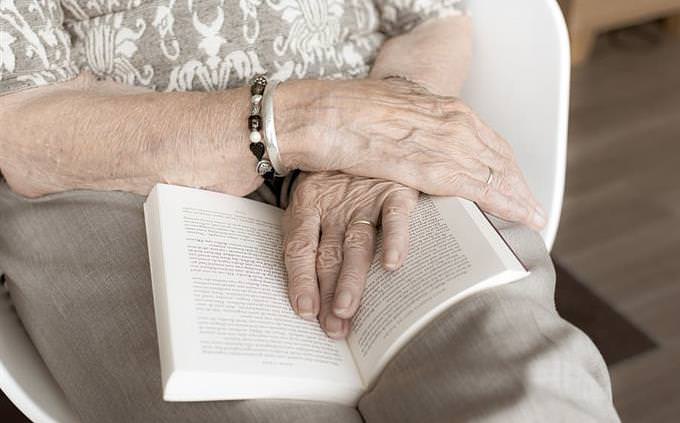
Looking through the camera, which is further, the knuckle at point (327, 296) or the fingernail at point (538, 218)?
the fingernail at point (538, 218)

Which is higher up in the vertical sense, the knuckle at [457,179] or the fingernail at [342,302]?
the knuckle at [457,179]

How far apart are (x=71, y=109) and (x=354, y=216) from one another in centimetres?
35

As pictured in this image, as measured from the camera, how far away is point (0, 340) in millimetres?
906

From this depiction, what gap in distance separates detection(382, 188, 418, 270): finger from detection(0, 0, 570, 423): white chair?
9.5 inches

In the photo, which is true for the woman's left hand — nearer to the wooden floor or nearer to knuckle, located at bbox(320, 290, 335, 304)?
knuckle, located at bbox(320, 290, 335, 304)

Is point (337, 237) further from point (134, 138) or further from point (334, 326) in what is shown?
point (134, 138)

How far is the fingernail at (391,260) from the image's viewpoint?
32.9 inches

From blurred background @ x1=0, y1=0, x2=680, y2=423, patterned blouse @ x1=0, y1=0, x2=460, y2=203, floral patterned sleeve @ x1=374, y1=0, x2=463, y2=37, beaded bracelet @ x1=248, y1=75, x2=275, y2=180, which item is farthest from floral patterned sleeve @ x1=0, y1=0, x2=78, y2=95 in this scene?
blurred background @ x1=0, y1=0, x2=680, y2=423

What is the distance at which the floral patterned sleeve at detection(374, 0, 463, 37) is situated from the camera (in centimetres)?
117

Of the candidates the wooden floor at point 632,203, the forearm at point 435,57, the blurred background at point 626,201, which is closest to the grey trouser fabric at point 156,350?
the forearm at point 435,57

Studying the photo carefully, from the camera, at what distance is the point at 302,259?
86 cm

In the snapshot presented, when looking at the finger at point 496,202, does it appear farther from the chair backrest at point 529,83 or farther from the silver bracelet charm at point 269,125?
the silver bracelet charm at point 269,125

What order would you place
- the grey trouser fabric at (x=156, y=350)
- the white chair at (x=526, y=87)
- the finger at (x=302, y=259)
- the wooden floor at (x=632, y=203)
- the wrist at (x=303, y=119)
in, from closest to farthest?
the grey trouser fabric at (x=156, y=350)
the finger at (x=302, y=259)
the wrist at (x=303, y=119)
the white chair at (x=526, y=87)
the wooden floor at (x=632, y=203)

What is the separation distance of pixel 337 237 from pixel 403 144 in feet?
0.45
